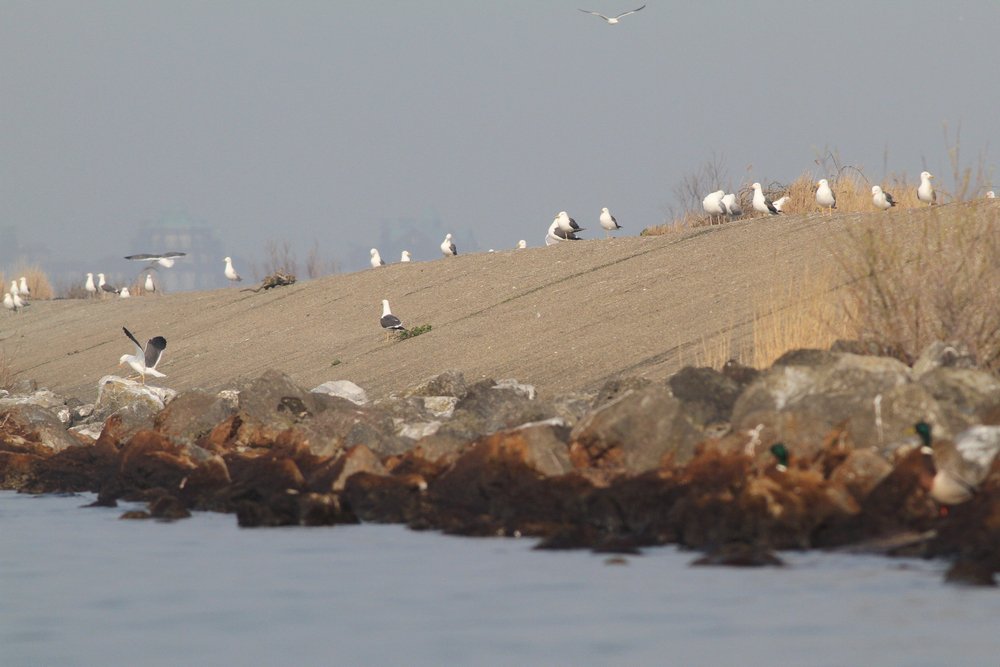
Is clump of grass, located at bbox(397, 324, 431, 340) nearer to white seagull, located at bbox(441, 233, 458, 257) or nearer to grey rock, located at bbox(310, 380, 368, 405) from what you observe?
grey rock, located at bbox(310, 380, 368, 405)

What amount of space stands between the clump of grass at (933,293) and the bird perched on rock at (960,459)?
3.24 m

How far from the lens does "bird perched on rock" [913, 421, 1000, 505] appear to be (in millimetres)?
8578

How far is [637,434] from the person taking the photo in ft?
35.5

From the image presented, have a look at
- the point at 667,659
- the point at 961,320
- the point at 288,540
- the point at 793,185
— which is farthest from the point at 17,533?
the point at 793,185

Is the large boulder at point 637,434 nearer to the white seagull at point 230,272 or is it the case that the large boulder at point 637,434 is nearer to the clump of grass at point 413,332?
the clump of grass at point 413,332

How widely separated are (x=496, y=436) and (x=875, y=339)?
3635mm

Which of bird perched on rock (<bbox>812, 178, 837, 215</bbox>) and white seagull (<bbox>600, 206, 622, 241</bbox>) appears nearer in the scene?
bird perched on rock (<bbox>812, 178, 837, 215</bbox>)

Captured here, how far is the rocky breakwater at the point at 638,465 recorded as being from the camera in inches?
339

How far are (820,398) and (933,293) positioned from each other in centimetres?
254

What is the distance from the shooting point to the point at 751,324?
16.5m

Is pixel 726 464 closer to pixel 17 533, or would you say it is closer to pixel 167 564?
pixel 167 564

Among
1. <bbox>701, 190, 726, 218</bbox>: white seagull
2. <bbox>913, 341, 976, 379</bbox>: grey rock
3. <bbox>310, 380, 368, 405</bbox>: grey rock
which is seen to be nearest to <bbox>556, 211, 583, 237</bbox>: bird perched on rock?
<bbox>701, 190, 726, 218</bbox>: white seagull

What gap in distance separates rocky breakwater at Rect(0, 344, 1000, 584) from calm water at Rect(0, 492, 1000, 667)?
0.32 metres

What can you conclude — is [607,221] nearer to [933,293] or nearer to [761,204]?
[761,204]
